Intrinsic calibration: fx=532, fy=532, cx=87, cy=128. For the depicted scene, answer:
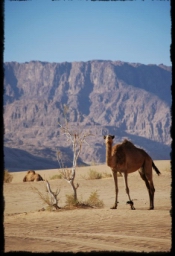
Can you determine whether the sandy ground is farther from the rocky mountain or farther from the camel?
the rocky mountain

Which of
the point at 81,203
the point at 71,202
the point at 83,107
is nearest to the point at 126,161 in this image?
the point at 81,203

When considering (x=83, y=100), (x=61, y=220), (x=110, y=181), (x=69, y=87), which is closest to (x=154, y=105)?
(x=83, y=100)

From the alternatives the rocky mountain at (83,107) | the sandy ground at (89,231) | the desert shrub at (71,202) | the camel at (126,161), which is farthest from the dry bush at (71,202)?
the rocky mountain at (83,107)

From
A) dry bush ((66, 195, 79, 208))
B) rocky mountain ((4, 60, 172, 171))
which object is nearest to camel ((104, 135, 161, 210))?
dry bush ((66, 195, 79, 208))

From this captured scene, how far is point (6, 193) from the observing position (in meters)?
22.7

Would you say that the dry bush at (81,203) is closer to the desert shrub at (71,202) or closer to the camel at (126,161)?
the desert shrub at (71,202)

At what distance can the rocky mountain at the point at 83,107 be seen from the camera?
112938 mm

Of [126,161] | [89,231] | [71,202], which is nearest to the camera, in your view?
[89,231]

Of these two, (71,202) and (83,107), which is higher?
(83,107)

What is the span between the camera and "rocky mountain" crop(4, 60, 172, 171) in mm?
112938

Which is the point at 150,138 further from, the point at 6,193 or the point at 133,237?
the point at 133,237

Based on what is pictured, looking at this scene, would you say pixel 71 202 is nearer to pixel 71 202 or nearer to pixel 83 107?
pixel 71 202

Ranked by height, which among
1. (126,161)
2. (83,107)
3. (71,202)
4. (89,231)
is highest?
(83,107)

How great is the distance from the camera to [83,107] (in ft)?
521
